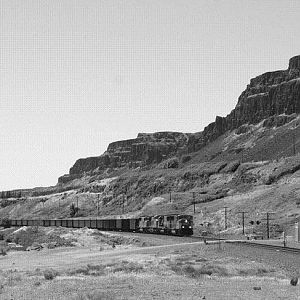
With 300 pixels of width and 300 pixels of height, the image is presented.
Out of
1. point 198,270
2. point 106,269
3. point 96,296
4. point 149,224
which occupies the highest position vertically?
point 96,296

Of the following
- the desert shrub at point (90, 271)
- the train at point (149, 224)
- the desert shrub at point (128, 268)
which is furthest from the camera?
the train at point (149, 224)

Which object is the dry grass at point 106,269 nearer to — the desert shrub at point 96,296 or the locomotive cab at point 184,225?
the desert shrub at point 96,296

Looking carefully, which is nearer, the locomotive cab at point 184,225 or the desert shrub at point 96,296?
the desert shrub at point 96,296

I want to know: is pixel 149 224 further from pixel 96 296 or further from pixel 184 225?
pixel 96 296

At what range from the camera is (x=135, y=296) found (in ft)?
77.7

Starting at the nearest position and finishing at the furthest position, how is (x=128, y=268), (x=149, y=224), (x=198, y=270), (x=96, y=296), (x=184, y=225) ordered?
(x=96, y=296)
(x=198, y=270)
(x=128, y=268)
(x=184, y=225)
(x=149, y=224)

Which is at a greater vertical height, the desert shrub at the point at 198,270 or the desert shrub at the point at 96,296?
the desert shrub at the point at 96,296

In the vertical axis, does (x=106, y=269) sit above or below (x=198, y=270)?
below

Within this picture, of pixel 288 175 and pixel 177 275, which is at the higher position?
pixel 288 175

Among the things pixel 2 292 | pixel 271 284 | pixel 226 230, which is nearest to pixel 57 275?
pixel 2 292

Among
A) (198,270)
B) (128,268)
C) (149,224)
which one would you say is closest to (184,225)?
(149,224)

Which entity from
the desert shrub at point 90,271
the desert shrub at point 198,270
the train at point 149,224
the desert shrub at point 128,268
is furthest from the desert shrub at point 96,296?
the train at point 149,224

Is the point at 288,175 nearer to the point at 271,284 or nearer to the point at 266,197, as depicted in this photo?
the point at 266,197

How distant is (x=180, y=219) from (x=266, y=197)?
4001 cm
